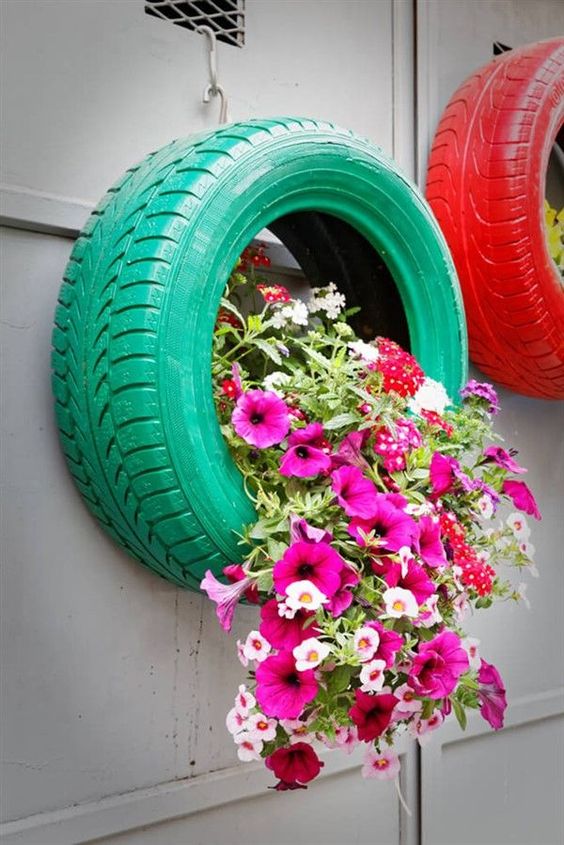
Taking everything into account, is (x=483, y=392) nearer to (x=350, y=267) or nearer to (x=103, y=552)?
(x=350, y=267)

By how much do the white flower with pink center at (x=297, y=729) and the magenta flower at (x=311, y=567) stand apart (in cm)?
17

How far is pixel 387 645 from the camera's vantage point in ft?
3.72

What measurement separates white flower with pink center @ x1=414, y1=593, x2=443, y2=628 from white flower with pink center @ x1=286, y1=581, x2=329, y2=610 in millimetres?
138

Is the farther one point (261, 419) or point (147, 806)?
point (147, 806)

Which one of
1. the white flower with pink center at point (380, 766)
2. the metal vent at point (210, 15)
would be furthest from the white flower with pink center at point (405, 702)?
the metal vent at point (210, 15)

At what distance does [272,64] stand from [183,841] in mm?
1388

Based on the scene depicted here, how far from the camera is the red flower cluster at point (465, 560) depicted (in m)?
1.28

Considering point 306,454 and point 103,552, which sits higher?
point 306,454

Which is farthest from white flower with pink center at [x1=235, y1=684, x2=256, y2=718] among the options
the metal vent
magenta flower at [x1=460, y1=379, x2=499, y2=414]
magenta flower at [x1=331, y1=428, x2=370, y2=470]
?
the metal vent

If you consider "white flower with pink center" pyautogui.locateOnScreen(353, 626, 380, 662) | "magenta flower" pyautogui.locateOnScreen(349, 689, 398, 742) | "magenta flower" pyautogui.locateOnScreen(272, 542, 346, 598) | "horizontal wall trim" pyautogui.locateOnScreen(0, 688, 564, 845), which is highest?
"magenta flower" pyautogui.locateOnScreen(272, 542, 346, 598)

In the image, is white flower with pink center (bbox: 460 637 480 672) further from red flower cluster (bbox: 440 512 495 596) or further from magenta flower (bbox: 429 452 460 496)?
magenta flower (bbox: 429 452 460 496)

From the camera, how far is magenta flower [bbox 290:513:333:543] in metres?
1.16

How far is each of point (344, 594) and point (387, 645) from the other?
0.26ft

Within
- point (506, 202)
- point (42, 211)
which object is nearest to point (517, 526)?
point (506, 202)
